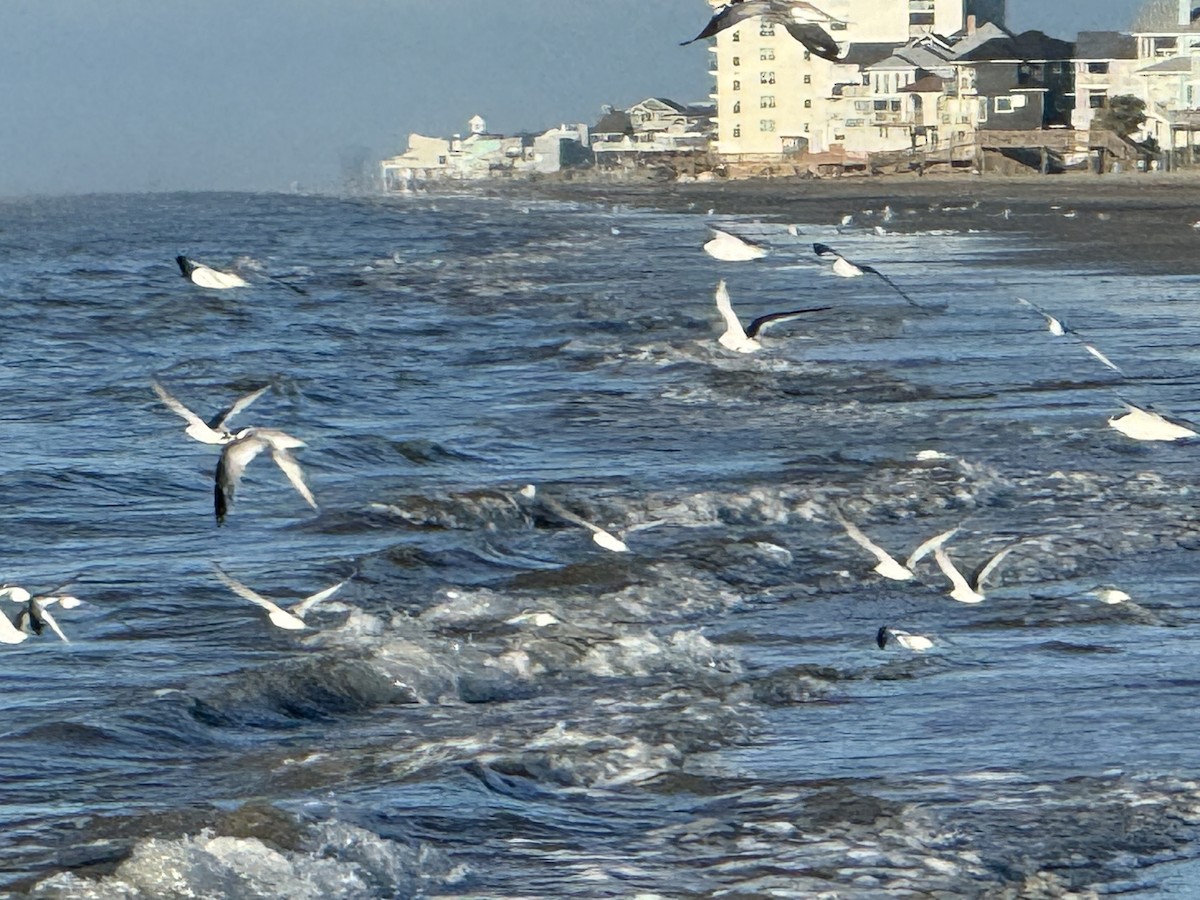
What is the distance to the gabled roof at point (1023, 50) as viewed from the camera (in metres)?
107

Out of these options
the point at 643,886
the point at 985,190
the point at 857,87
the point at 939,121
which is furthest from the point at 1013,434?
the point at 857,87

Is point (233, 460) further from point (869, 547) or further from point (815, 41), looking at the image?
point (815, 41)

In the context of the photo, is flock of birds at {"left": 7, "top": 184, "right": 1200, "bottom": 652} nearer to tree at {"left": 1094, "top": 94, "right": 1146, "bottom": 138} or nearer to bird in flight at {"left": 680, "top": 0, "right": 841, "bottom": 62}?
bird in flight at {"left": 680, "top": 0, "right": 841, "bottom": 62}

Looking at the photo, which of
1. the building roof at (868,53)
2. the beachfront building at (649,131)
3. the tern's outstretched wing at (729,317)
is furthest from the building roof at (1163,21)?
the tern's outstretched wing at (729,317)

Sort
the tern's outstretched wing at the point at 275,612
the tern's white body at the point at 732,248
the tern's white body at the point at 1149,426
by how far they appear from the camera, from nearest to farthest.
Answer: the tern's outstretched wing at the point at 275,612, the tern's white body at the point at 1149,426, the tern's white body at the point at 732,248

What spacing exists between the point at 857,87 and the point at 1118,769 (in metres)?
120

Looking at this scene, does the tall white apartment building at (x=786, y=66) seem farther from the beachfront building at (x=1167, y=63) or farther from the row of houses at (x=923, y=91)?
the beachfront building at (x=1167, y=63)

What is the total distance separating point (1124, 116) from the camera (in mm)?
93875

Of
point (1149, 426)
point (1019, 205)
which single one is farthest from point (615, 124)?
point (1149, 426)

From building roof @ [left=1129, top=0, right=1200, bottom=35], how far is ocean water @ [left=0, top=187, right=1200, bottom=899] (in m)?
79.5

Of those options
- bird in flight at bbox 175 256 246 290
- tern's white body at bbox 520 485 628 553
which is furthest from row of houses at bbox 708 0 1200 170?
tern's white body at bbox 520 485 628 553

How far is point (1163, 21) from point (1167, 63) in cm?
464

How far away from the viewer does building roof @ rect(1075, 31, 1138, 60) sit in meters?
102

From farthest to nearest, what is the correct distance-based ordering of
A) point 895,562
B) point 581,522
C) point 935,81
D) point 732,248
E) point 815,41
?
1. point 935,81
2. point 815,41
3. point 732,248
4. point 581,522
5. point 895,562
